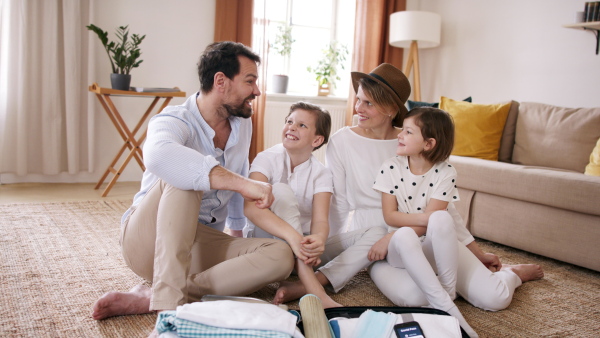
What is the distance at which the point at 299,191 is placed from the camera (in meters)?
1.94

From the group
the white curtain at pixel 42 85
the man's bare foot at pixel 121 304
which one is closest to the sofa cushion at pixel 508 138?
the man's bare foot at pixel 121 304

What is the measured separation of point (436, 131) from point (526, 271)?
805mm

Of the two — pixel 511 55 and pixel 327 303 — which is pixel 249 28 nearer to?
pixel 511 55

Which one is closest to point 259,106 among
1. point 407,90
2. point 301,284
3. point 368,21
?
point 368,21

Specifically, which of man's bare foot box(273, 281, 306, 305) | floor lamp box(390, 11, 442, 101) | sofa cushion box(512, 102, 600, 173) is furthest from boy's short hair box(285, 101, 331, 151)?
floor lamp box(390, 11, 442, 101)

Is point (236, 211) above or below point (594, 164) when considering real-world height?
below

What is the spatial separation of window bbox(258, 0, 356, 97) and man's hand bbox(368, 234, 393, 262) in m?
3.43

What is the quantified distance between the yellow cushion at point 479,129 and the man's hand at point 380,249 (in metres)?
1.81

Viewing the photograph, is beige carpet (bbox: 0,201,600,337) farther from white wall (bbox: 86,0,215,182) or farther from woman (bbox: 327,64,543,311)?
white wall (bbox: 86,0,215,182)

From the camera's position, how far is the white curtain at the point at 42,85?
11.9 feet

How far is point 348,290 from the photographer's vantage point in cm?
196

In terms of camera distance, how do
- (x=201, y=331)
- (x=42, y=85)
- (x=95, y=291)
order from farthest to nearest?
(x=42, y=85)
(x=95, y=291)
(x=201, y=331)

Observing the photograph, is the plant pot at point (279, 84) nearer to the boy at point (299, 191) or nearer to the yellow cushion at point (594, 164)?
the yellow cushion at point (594, 164)

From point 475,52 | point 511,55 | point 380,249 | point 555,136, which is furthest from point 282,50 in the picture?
point 380,249
